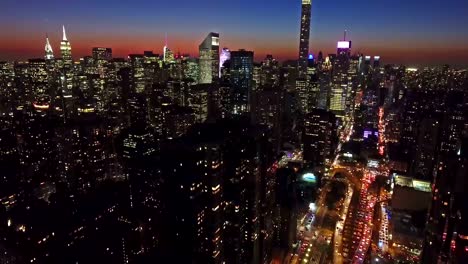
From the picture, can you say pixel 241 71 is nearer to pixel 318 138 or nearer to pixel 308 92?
pixel 318 138

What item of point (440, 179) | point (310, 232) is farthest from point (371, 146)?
point (440, 179)

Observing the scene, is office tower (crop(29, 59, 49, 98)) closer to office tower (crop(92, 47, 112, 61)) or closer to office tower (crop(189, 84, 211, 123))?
office tower (crop(92, 47, 112, 61))

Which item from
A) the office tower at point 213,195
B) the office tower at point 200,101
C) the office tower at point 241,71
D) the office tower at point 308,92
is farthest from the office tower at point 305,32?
the office tower at point 213,195

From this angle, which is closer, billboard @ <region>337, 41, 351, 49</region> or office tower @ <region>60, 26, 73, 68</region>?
office tower @ <region>60, 26, 73, 68</region>

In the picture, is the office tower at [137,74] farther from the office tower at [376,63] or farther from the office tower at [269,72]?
the office tower at [376,63]

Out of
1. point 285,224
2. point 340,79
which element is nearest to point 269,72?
point 340,79

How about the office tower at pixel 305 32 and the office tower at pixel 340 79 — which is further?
the office tower at pixel 305 32

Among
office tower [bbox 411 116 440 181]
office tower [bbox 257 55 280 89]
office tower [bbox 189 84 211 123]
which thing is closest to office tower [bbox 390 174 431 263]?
office tower [bbox 411 116 440 181]

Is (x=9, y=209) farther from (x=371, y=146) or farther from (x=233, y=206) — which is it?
(x=371, y=146)
